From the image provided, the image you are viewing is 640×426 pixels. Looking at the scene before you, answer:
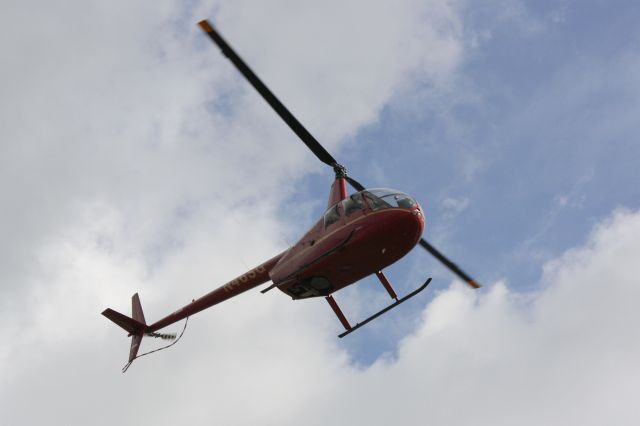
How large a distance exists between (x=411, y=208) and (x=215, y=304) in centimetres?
1127

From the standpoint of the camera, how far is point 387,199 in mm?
19641

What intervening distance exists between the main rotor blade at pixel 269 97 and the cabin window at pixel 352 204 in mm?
2413

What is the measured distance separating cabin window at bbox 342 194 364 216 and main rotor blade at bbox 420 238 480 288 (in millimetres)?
4514

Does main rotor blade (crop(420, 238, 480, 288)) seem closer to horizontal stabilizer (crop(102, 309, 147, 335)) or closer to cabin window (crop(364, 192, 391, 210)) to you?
cabin window (crop(364, 192, 391, 210))

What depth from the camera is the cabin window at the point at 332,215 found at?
20688 millimetres

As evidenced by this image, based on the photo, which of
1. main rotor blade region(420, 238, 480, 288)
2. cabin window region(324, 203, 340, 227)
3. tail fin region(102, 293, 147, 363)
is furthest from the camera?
tail fin region(102, 293, 147, 363)

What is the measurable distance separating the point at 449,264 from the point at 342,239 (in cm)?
644

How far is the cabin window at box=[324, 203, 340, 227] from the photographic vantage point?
20688 mm

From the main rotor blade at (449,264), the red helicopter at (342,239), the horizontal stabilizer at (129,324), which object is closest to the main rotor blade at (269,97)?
the red helicopter at (342,239)

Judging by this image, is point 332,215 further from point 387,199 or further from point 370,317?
point 370,317

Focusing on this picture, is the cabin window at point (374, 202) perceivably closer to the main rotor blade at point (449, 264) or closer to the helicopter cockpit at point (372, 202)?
the helicopter cockpit at point (372, 202)

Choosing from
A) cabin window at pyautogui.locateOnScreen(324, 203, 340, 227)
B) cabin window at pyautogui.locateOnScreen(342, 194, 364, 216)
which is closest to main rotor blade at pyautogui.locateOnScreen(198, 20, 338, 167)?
cabin window at pyautogui.locateOnScreen(324, 203, 340, 227)

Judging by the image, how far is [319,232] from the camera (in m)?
21.2

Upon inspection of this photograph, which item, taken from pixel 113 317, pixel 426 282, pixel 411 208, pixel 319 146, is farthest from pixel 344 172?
pixel 113 317
